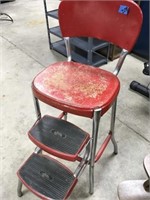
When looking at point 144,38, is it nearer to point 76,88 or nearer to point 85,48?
point 85,48

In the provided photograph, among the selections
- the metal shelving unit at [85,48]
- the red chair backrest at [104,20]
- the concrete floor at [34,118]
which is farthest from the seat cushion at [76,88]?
the metal shelving unit at [85,48]

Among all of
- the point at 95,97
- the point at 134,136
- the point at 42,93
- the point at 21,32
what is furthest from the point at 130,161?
the point at 21,32

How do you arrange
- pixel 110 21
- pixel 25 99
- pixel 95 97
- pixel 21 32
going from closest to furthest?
pixel 95 97, pixel 110 21, pixel 25 99, pixel 21 32

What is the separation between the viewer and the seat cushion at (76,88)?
3.15 ft

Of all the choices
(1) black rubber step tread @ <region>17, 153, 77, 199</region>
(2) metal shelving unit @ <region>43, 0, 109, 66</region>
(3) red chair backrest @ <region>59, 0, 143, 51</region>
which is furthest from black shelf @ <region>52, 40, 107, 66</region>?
(1) black rubber step tread @ <region>17, 153, 77, 199</region>

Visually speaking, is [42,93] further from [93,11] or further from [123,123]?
[123,123]

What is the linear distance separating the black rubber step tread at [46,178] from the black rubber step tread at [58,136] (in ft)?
0.60

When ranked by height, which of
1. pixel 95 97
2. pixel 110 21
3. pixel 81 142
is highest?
pixel 110 21

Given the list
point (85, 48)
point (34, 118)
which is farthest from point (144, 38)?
point (34, 118)

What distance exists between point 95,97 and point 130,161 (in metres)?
0.68

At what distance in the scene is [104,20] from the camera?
114cm

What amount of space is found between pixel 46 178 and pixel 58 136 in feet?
0.76

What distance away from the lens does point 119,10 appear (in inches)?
41.3

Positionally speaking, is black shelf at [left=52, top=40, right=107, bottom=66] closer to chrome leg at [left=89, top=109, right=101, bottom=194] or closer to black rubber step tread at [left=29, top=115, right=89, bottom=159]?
black rubber step tread at [left=29, top=115, right=89, bottom=159]
